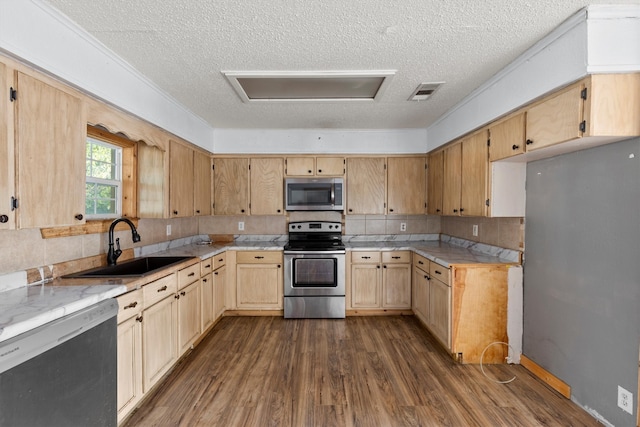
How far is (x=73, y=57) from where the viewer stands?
178cm

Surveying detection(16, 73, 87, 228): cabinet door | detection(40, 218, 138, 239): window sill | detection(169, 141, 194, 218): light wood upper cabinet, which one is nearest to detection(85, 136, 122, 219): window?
detection(40, 218, 138, 239): window sill

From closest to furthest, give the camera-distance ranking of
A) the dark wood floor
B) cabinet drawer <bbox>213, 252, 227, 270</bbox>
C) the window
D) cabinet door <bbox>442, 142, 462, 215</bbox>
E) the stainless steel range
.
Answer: the dark wood floor, the window, cabinet door <bbox>442, 142, 462, 215</bbox>, cabinet drawer <bbox>213, 252, 227, 270</bbox>, the stainless steel range

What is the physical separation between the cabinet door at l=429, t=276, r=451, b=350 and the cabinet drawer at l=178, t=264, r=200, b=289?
7.88 feet

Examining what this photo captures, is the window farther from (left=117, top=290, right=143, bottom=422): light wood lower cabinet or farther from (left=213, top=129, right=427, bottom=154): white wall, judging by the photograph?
(left=213, top=129, right=427, bottom=154): white wall

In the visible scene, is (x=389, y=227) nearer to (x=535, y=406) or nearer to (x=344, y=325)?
(x=344, y=325)

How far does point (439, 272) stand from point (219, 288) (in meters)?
2.48

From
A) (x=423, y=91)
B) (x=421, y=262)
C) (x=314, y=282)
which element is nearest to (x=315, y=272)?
(x=314, y=282)

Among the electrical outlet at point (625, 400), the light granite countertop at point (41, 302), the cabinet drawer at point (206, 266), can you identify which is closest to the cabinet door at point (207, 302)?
the cabinet drawer at point (206, 266)

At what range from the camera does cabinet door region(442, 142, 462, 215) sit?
318 cm

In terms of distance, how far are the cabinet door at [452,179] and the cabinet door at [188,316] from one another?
284 centimetres

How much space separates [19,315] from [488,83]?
11.1 feet

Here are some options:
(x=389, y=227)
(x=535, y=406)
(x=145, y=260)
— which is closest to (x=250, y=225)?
(x=145, y=260)

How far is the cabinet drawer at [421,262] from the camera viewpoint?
10.6 ft

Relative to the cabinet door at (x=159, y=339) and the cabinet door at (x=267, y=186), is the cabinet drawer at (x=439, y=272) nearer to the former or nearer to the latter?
the cabinet door at (x=267, y=186)
